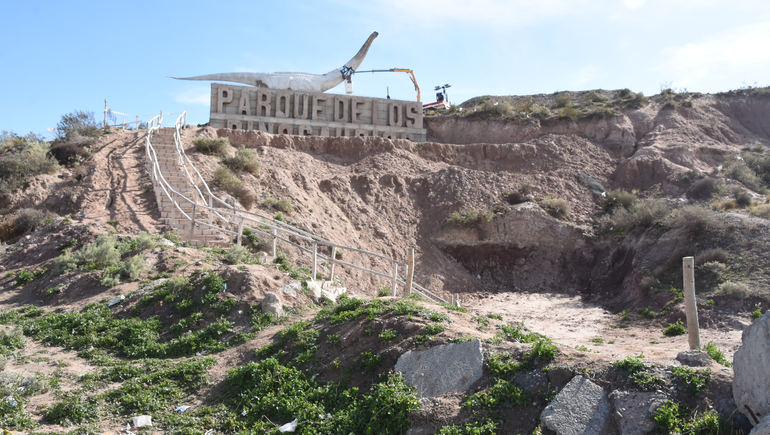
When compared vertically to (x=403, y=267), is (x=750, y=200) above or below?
above

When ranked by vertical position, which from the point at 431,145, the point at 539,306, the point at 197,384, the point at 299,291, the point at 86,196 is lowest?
the point at 539,306

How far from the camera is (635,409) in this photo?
214 inches

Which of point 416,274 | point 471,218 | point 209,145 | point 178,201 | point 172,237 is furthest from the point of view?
point 471,218

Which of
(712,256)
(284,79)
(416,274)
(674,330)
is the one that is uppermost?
(284,79)

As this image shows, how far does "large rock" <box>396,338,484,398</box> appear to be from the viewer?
21.0 ft

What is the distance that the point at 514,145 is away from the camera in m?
27.0

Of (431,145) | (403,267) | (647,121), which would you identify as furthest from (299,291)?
(647,121)

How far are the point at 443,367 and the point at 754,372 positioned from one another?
3.14 metres

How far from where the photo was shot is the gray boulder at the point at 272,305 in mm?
9438

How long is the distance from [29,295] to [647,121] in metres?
29.0

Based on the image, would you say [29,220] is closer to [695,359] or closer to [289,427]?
[289,427]

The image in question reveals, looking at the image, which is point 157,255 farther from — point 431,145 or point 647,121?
point 647,121

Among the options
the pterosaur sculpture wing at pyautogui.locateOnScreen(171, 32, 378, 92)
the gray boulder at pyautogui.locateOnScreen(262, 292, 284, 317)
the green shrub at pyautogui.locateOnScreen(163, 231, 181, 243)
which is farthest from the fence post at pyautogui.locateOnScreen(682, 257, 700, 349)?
the pterosaur sculpture wing at pyautogui.locateOnScreen(171, 32, 378, 92)

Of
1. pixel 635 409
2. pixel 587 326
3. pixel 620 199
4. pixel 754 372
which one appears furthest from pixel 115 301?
pixel 620 199
